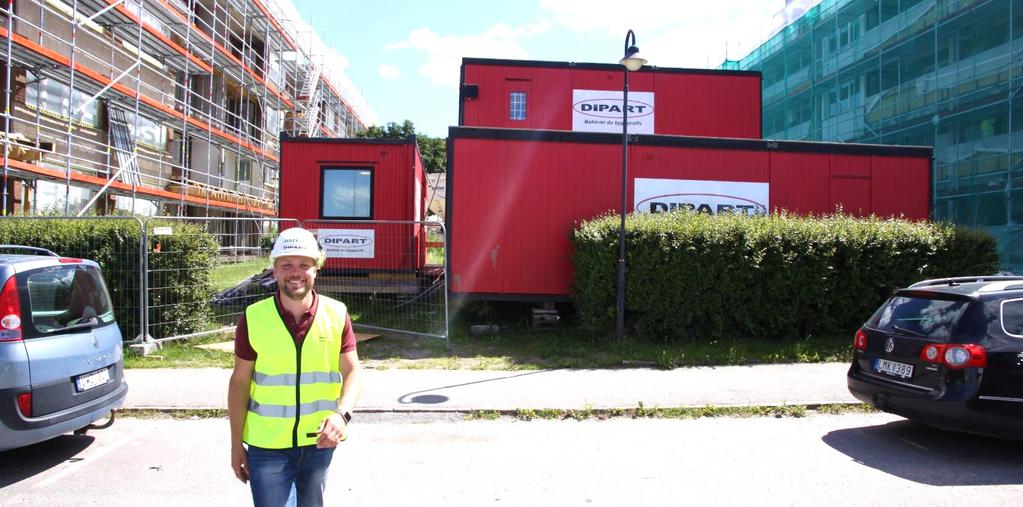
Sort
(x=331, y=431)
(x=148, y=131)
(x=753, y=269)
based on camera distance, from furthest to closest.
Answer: (x=148, y=131), (x=753, y=269), (x=331, y=431)

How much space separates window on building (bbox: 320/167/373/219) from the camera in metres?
12.5

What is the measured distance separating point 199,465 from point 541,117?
39.6 ft

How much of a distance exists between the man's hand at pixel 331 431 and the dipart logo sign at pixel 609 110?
1352 cm

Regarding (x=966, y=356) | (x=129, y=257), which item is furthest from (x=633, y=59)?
(x=129, y=257)

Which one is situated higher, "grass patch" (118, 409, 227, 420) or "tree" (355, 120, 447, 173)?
"tree" (355, 120, 447, 173)

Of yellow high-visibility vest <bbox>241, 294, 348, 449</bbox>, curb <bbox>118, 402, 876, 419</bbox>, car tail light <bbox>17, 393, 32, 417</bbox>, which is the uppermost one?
yellow high-visibility vest <bbox>241, 294, 348, 449</bbox>

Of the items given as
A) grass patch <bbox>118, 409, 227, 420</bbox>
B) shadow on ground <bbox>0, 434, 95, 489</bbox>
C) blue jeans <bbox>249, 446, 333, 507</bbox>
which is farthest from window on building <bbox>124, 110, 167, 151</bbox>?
blue jeans <bbox>249, 446, 333, 507</bbox>

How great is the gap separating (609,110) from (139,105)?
1522cm

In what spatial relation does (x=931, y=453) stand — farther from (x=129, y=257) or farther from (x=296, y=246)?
(x=129, y=257)

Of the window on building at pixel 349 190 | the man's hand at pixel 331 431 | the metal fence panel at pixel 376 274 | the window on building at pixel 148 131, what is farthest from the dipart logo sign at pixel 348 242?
the window on building at pixel 148 131

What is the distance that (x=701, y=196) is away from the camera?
1052 centimetres

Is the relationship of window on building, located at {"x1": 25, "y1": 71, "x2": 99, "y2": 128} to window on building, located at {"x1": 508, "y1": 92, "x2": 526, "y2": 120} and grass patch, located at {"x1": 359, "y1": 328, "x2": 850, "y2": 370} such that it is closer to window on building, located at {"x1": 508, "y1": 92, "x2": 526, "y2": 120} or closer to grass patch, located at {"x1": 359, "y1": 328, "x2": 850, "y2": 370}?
window on building, located at {"x1": 508, "y1": 92, "x2": 526, "y2": 120}

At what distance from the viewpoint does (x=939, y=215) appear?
2095 centimetres

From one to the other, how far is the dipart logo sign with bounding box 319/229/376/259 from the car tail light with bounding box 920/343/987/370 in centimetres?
945
